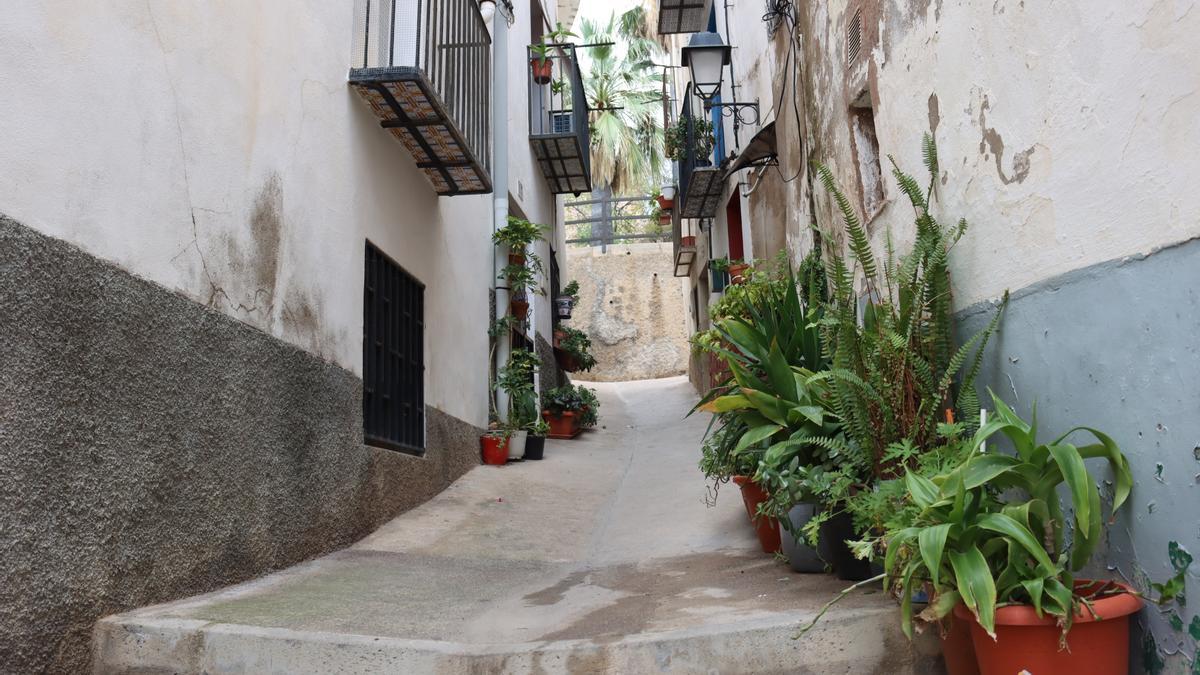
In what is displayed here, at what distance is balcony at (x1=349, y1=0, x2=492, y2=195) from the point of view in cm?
562

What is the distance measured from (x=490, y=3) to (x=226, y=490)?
6691mm

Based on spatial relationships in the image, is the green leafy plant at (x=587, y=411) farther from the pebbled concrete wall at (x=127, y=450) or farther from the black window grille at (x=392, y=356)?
the pebbled concrete wall at (x=127, y=450)

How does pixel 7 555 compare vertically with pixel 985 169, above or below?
below

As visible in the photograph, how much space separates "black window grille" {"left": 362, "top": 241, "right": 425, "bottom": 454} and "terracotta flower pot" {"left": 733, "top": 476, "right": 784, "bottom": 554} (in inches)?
90.5

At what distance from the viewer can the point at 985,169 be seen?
3.50 m

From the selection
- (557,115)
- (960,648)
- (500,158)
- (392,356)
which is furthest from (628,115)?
(960,648)

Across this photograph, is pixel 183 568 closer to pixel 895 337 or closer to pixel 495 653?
pixel 495 653

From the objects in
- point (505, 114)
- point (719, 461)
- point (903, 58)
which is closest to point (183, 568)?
point (719, 461)

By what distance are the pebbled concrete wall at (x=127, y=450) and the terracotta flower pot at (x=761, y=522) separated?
215cm

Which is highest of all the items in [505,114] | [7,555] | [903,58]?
[505,114]

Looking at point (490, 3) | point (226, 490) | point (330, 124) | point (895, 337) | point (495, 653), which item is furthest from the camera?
point (490, 3)

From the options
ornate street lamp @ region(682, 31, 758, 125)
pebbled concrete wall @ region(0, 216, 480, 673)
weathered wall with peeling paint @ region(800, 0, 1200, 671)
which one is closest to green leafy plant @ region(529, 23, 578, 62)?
ornate street lamp @ region(682, 31, 758, 125)

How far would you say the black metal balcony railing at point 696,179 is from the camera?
1008cm

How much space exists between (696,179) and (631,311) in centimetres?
1214
